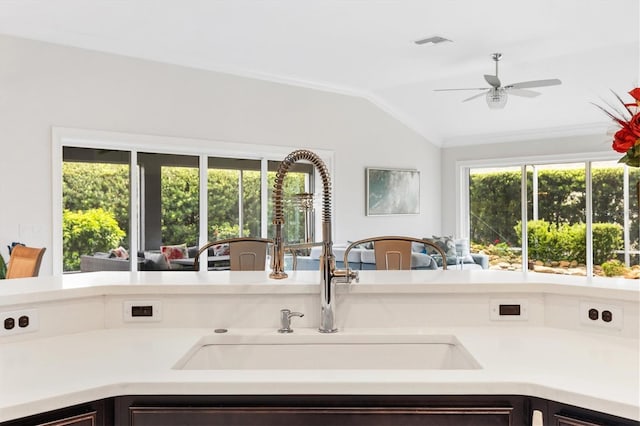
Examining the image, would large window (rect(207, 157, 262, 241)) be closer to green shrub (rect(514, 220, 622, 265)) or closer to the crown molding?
the crown molding

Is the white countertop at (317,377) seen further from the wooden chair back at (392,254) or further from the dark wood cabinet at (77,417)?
the wooden chair back at (392,254)

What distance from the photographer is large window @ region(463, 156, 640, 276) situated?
24.8 ft

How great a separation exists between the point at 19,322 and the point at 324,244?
0.95 m

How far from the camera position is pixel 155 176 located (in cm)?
577

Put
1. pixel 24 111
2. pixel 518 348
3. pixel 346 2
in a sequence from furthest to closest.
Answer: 1. pixel 24 111
2. pixel 346 2
3. pixel 518 348

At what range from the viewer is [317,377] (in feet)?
4.24

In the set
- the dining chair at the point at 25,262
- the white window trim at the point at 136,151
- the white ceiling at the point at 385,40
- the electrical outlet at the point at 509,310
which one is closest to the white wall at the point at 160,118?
the white window trim at the point at 136,151

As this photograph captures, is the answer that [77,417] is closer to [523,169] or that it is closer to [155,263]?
[155,263]

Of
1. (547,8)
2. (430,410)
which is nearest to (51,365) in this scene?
(430,410)

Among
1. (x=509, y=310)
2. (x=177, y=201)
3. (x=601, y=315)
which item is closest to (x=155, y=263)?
(x=177, y=201)

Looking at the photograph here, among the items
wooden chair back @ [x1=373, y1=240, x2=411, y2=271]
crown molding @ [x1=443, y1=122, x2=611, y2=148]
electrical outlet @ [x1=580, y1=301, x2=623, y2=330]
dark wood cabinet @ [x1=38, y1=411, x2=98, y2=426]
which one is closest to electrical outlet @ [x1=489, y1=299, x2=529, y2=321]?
electrical outlet @ [x1=580, y1=301, x2=623, y2=330]

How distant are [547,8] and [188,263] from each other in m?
4.29

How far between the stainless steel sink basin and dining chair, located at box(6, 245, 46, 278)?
7.92 feet

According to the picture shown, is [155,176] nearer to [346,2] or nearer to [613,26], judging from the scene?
[346,2]
